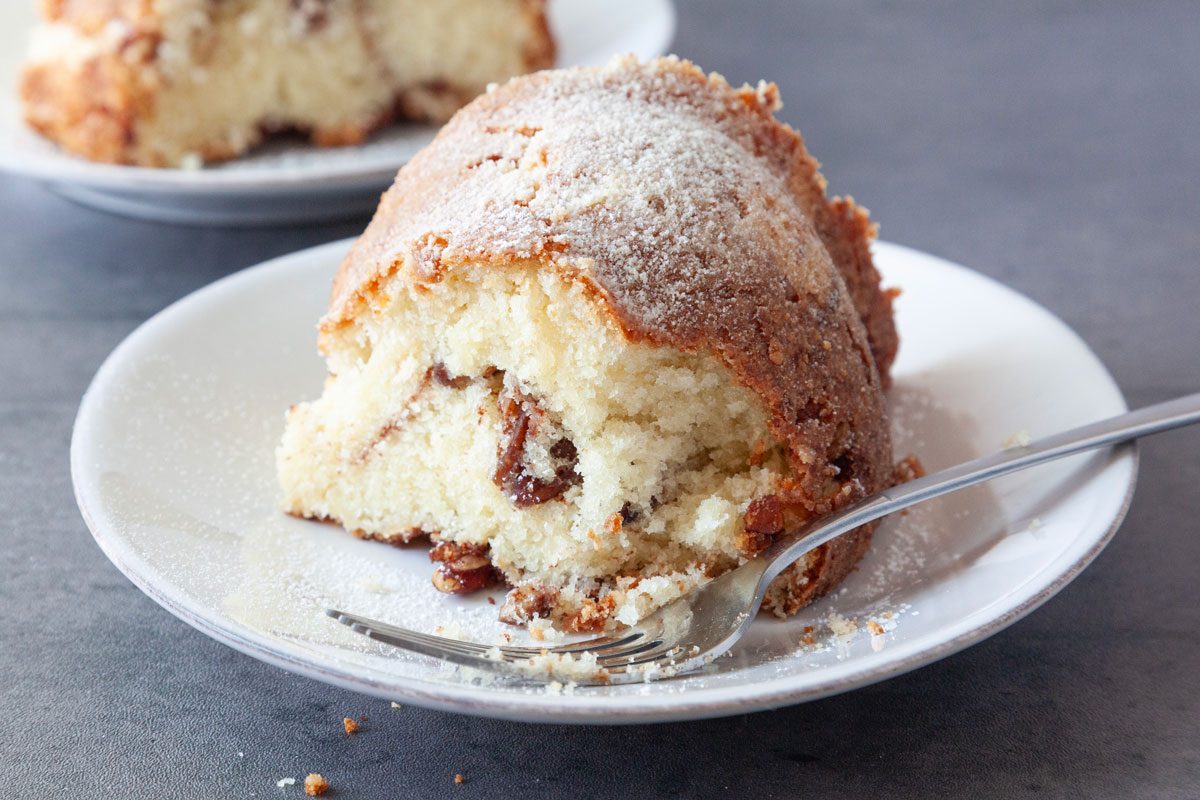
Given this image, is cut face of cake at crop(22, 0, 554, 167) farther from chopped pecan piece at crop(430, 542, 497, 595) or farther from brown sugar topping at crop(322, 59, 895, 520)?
chopped pecan piece at crop(430, 542, 497, 595)

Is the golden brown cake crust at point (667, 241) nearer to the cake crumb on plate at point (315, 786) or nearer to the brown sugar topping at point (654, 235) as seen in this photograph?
the brown sugar topping at point (654, 235)

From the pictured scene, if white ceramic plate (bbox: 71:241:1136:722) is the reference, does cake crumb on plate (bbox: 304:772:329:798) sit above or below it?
below

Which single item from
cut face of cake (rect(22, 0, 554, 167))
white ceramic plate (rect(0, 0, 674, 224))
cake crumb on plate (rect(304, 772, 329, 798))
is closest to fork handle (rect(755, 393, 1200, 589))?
cake crumb on plate (rect(304, 772, 329, 798))

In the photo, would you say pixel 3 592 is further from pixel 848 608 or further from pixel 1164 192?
pixel 1164 192

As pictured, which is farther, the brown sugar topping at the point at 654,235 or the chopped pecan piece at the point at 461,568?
the chopped pecan piece at the point at 461,568

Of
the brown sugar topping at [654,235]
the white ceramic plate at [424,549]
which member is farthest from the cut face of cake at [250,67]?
the brown sugar topping at [654,235]

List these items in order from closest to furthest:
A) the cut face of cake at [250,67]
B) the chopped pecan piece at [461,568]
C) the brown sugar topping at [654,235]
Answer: the brown sugar topping at [654,235]
the chopped pecan piece at [461,568]
the cut face of cake at [250,67]

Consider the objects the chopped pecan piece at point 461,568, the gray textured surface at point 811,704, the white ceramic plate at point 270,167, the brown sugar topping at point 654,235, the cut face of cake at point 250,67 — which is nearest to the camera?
the gray textured surface at point 811,704
